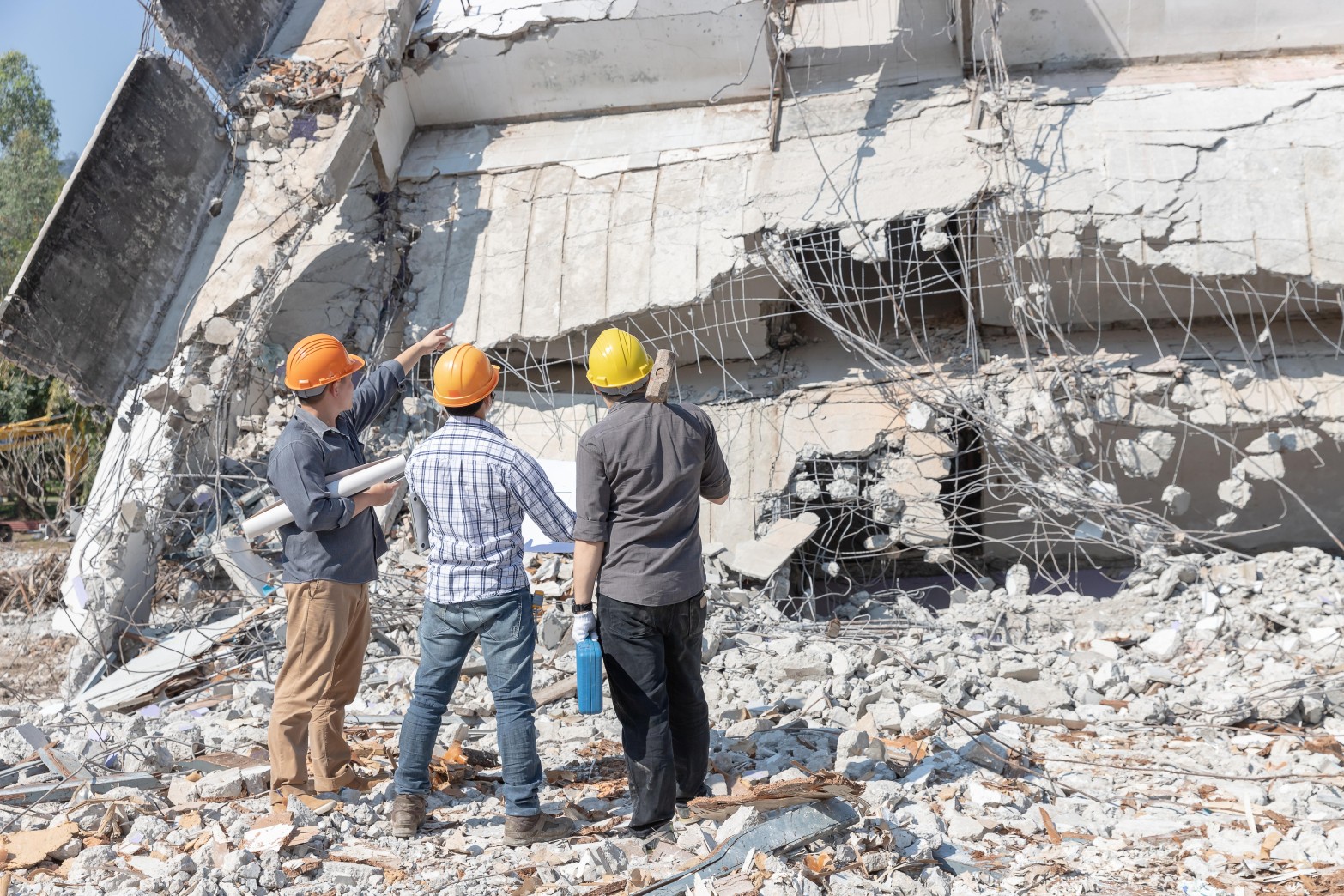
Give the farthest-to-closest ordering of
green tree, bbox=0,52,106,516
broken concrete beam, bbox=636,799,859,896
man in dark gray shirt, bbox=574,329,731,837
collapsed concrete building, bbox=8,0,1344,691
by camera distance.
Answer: green tree, bbox=0,52,106,516 → collapsed concrete building, bbox=8,0,1344,691 → man in dark gray shirt, bbox=574,329,731,837 → broken concrete beam, bbox=636,799,859,896

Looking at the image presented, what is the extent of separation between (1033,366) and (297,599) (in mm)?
4627

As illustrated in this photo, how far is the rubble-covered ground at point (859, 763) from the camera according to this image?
3119 millimetres

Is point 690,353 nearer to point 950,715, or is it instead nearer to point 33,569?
point 950,715

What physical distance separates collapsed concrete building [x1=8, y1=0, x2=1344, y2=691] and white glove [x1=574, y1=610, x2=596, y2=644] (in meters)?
2.94

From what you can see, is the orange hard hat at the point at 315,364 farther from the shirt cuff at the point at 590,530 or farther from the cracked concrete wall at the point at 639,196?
the cracked concrete wall at the point at 639,196

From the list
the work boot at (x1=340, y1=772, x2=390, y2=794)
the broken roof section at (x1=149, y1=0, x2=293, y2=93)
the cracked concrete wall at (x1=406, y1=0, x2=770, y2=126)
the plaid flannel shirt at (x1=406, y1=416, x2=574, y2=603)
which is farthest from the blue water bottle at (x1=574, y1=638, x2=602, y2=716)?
the broken roof section at (x1=149, y1=0, x2=293, y2=93)

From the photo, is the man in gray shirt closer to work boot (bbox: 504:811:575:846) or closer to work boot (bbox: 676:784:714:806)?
work boot (bbox: 504:811:575:846)

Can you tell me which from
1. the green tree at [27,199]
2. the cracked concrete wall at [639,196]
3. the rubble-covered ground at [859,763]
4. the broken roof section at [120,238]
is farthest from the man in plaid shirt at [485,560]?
the green tree at [27,199]

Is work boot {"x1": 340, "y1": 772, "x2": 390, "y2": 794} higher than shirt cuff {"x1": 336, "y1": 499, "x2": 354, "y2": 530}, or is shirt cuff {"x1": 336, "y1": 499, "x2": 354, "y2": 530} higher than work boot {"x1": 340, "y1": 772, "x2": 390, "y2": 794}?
shirt cuff {"x1": 336, "y1": 499, "x2": 354, "y2": 530}

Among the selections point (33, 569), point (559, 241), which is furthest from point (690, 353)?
point (33, 569)

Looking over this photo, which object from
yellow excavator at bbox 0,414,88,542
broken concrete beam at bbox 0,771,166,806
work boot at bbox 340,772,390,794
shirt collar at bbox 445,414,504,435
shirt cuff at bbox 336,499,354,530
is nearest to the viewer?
shirt collar at bbox 445,414,504,435

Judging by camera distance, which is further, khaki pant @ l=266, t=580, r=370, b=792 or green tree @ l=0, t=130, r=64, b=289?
green tree @ l=0, t=130, r=64, b=289

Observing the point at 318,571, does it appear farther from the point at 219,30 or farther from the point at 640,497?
the point at 219,30

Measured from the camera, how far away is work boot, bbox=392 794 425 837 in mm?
3393
